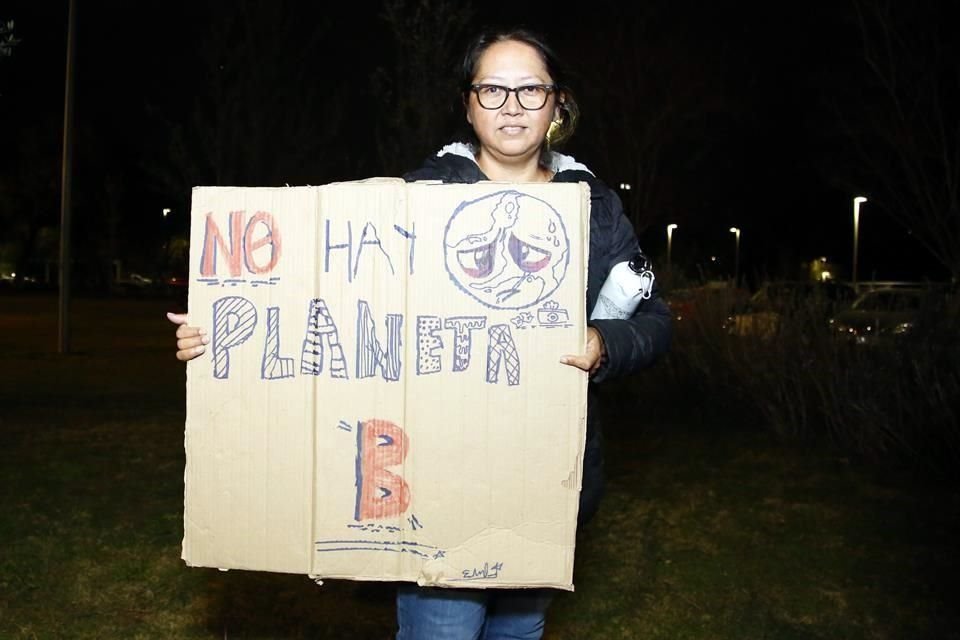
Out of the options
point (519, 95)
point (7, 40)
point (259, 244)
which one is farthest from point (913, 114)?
point (259, 244)

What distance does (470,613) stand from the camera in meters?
2.14

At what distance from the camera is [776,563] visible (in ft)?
15.9

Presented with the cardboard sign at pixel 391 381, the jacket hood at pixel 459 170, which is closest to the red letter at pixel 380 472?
the cardboard sign at pixel 391 381

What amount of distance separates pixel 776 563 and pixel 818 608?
592 millimetres

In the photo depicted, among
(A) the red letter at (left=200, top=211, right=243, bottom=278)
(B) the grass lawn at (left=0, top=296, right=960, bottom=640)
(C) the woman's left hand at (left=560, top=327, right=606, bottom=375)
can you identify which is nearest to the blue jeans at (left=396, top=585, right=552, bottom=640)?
(C) the woman's left hand at (left=560, top=327, right=606, bottom=375)

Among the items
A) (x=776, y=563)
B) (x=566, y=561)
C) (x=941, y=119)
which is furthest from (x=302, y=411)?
(x=941, y=119)

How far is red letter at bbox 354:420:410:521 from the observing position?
198 centimetres

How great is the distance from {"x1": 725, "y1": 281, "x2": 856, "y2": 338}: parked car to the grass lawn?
34.0 inches

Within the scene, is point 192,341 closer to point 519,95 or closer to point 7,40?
point 519,95

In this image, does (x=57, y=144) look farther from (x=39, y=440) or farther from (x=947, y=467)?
(x=947, y=467)

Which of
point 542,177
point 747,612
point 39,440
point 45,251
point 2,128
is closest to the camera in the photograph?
point 542,177

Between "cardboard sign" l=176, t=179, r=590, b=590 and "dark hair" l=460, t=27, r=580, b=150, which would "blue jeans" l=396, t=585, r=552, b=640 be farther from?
"dark hair" l=460, t=27, r=580, b=150

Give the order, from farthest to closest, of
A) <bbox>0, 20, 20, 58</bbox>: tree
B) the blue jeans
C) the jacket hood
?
1. <bbox>0, 20, 20, 58</bbox>: tree
2. the jacket hood
3. the blue jeans

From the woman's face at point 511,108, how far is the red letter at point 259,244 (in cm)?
51
